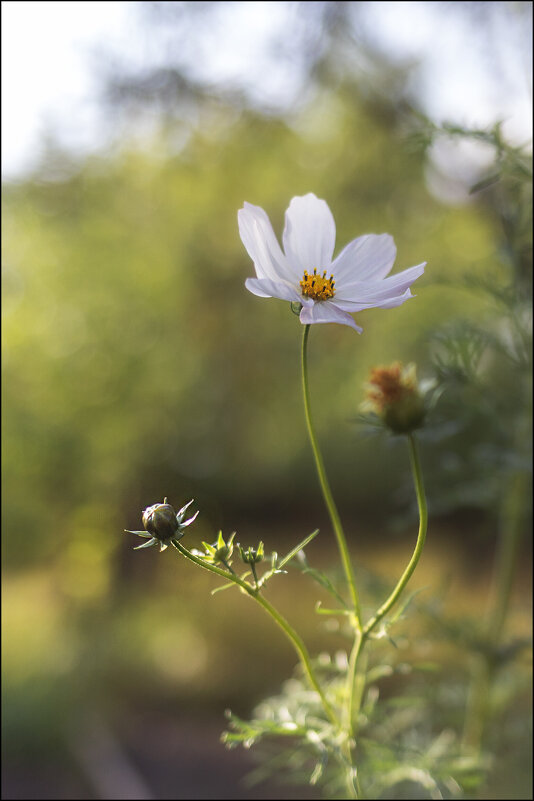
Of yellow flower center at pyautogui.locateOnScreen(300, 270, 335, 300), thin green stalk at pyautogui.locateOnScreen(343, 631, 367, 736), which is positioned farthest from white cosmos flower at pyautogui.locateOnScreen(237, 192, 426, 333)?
thin green stalk at pyautogui.locateOnScreen(343, 631, 367, 736)

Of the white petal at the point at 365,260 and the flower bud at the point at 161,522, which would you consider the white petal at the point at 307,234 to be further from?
the flower bud at the point at 161,522

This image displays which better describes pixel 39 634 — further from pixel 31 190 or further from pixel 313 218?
pixel 313 218

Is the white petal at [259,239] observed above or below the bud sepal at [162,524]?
above

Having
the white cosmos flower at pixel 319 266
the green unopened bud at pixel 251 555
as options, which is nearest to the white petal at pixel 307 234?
the white cosmos flower at pixel 319 266

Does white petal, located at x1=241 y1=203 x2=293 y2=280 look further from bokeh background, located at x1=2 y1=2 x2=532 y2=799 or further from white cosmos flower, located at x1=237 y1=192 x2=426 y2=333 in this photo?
bokeh background, located at x1=2 y1=2 x2=532 y2=799

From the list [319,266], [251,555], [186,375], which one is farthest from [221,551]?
[186,375]
